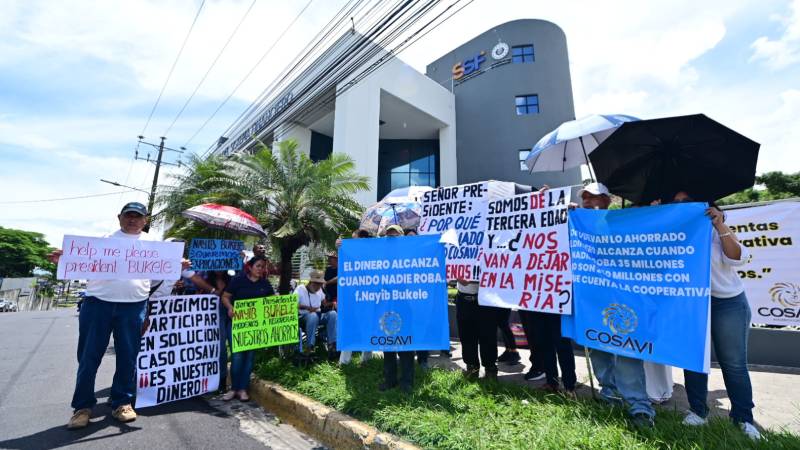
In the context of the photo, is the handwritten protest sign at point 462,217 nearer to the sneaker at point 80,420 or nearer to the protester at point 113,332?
the protester at point 113,332

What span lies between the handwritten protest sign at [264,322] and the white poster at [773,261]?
5.90 meters

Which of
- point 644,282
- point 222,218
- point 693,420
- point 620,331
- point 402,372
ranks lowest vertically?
point 693,420

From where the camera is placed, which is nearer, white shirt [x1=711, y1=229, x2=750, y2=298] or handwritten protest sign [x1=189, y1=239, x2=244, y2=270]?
white shirt [x1=711, y1=229, x2=750, y2=298]

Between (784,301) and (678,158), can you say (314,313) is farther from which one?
(784,301)

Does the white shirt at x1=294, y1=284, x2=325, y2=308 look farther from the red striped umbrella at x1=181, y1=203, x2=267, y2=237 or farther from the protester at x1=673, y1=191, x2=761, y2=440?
the protester at x1=673, y1=191, x2=761, y2=440

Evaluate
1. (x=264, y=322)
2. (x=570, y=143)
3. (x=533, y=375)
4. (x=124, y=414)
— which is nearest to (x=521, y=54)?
(x=570, y=143)

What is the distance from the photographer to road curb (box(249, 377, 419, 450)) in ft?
9.88

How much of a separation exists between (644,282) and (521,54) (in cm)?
2213

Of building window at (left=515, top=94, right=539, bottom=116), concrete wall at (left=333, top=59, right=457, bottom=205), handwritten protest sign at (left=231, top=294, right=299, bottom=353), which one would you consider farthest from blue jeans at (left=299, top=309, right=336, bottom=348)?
building window at (left=515, top=94, right=539, bottom=116)

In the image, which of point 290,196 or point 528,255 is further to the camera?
point 290,196

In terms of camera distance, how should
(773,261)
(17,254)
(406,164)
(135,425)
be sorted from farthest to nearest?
(17,254)
(406,164)
(773,261)
(135,425)

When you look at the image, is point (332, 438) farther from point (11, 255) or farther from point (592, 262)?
point (11, 255)

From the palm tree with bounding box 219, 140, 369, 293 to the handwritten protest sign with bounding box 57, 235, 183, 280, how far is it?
341cm

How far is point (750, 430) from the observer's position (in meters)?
2.71
